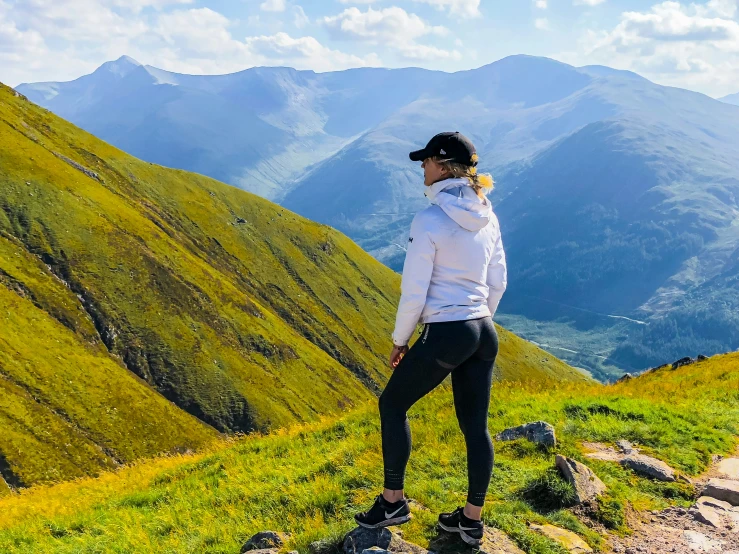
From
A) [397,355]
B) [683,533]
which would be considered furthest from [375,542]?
[683,533]

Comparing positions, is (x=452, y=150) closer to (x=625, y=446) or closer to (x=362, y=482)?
(x=362, y=482)

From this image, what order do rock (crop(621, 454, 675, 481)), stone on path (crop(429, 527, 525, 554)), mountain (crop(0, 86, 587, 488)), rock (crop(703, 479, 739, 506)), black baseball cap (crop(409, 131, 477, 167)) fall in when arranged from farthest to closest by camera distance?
mountain (crop(0, 86, 587, 488))
rock (crop(621, 454, 675, 481))
rock (crop(703, 479, 739, 506))
black baseball cap (crop(409, 131, 477, 167))
stone on path (crop(429, 527, 525, 554))

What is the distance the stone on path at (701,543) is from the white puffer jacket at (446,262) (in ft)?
14.3

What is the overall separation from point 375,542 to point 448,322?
9.37 feet

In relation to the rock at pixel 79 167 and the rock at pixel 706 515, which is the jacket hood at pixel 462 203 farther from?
the rock at pixel 79 167

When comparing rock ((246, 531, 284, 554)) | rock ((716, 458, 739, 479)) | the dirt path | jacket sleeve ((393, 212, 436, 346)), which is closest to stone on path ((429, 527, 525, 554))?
the dirt path

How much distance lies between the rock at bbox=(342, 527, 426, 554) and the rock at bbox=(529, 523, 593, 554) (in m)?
1.84

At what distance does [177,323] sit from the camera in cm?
11700

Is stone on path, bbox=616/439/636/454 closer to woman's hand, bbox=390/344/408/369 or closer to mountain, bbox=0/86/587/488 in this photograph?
woman's hand, bbox=390/344/408/369

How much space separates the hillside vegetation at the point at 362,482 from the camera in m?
8.21

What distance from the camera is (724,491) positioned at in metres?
9.04

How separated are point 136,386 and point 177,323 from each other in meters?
20.7

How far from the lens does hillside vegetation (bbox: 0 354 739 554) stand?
8.21 m

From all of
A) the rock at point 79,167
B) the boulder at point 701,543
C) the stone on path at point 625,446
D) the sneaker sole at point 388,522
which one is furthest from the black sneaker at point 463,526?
the rock at point 79,167
